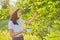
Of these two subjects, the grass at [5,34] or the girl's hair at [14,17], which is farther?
the grass at [5,34]

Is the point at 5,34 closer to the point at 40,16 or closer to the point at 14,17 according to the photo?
the point at 14,17

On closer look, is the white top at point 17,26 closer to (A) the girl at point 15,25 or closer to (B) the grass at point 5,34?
(A) the girl at point 15,25

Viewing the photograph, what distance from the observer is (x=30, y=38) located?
2410 mm

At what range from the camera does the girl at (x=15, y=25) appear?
2268 millimetres

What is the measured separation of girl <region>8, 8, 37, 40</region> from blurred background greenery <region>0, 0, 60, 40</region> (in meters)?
0.06

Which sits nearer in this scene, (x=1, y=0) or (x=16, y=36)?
(x=16, y=36)

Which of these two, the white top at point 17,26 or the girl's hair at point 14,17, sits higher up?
the girl's hair at point 14,17

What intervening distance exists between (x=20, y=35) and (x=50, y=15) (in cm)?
35

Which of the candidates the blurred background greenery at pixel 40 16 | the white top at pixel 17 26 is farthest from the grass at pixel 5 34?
the white top at pixel 17 26

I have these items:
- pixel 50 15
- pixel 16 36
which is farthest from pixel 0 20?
pixel 50 15

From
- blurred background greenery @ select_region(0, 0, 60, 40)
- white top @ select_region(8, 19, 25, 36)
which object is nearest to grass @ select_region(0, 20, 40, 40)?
blurred background greenery @ select_region(0, 0, 60, 40)

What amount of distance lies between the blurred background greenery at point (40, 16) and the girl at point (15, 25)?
6 cm

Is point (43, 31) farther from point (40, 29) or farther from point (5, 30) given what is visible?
point (5, 30)

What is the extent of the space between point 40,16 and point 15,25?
26 centimetres
